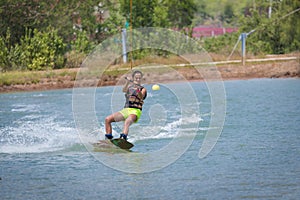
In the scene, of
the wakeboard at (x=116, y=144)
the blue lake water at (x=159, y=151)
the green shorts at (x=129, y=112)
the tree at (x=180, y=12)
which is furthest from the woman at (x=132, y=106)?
the tree at (x=180, y=12)

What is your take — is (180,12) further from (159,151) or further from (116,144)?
(116,144)

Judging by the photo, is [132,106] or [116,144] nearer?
[116,144]

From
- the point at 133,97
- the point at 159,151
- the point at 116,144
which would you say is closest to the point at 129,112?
the point at 133,97

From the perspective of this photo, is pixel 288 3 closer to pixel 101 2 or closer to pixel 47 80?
pixel 101 2

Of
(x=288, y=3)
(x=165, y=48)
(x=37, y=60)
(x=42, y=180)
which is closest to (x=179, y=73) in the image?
(x=165, y=48)

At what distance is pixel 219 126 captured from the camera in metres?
14.7

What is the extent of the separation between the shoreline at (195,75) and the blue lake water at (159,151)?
537 cm

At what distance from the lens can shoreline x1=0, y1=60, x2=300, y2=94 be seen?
25.5 metres

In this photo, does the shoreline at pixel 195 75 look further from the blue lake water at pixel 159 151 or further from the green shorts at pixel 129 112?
the green shorts at pixel 129 112

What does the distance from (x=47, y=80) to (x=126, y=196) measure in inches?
701

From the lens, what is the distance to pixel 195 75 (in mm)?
26703

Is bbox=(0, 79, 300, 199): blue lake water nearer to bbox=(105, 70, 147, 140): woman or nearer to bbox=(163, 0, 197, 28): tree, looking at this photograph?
bbox=(105, 70, 147, 140): woman

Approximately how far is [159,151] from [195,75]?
15101mm

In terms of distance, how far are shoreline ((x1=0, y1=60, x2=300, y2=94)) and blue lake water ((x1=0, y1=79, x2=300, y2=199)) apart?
5.37 m
